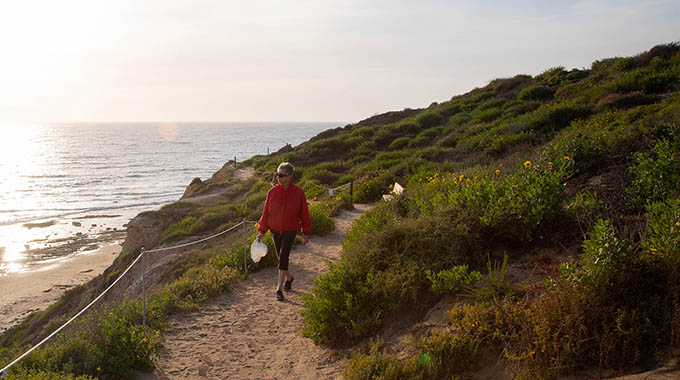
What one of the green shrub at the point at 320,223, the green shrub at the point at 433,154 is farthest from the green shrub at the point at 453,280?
the green shrub at the point at 433,154

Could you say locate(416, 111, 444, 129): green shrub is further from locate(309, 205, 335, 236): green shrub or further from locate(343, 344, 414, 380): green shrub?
locate(343, 344, 414, 380): green shrub

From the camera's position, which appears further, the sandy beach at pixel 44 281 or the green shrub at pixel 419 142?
the green shrub at pixel 419 142

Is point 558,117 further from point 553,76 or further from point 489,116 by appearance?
point 553,76

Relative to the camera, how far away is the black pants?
20.9ft

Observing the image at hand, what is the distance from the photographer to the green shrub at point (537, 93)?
2284 cm

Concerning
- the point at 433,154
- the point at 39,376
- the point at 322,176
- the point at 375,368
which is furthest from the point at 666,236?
the point at 322,176

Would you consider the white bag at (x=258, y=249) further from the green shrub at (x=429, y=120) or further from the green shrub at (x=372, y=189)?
the green shrub at (x=429, y=120)

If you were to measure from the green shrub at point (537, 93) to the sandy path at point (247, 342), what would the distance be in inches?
772

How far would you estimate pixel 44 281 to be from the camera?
59.5 feet

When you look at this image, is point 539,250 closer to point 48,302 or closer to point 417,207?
point 417,207

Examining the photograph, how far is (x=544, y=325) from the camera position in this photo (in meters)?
3.40

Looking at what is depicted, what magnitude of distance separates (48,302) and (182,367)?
14376 millimetres

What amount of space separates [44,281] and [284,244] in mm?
16675

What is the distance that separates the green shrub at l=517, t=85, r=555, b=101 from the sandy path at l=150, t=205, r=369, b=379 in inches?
772
